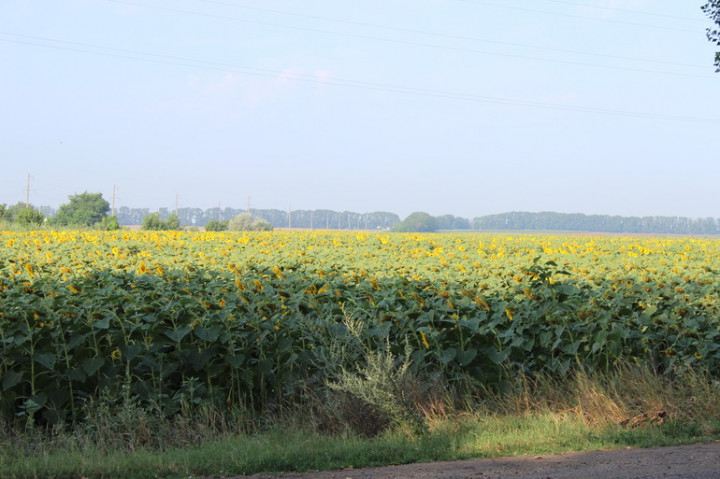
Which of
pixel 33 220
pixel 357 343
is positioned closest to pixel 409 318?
pixel 357 343

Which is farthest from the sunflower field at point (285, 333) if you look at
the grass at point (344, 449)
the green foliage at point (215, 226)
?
the green foliage at point (215, 226)

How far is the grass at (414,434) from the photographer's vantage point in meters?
5.48

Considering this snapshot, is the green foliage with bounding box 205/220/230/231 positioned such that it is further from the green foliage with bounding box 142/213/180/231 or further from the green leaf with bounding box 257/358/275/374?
the green leaf with bounding box 257/358/275/374

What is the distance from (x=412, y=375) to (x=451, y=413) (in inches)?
22.3

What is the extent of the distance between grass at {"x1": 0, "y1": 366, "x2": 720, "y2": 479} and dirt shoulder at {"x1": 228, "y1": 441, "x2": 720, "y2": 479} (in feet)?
0.67

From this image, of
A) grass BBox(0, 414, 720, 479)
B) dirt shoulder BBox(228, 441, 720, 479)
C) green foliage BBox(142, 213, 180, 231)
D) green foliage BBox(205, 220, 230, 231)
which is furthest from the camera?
green foliage BBox(205, 220, 230, 231)

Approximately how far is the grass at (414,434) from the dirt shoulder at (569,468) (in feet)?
0.67

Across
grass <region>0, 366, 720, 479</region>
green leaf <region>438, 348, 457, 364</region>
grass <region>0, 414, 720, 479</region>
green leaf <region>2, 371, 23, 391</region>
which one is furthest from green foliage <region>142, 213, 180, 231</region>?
grass <region>0, 414, 720, 479</region>

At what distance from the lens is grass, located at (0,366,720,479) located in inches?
216

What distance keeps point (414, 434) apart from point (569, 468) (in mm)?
1526

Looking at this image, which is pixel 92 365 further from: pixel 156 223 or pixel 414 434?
pixel 156 223

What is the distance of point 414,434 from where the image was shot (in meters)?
6.37

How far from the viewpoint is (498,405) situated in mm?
7355

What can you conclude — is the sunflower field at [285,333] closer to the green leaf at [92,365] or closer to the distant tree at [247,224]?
the green leaf at [92,365]
